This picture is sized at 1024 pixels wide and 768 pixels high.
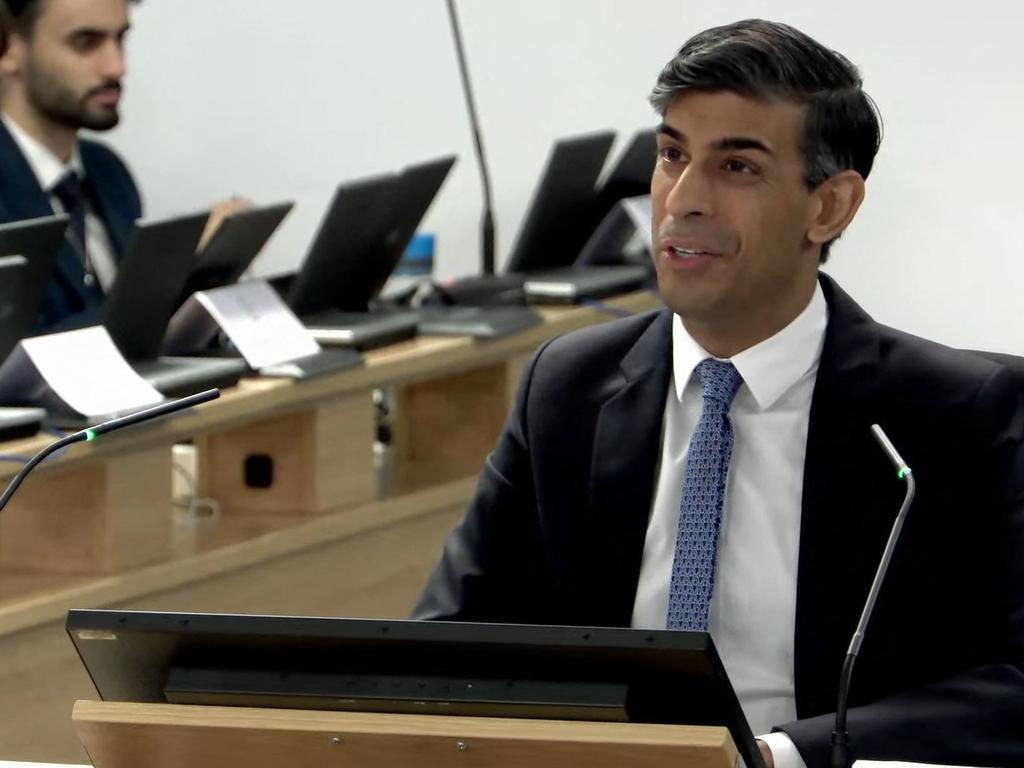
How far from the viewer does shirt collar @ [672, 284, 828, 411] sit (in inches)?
81.9

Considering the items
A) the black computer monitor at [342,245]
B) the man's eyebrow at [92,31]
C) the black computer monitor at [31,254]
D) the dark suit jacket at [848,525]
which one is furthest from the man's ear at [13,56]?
the dark suit jacket at [848,525]

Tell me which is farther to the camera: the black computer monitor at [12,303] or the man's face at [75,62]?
the man's face at [75,62]

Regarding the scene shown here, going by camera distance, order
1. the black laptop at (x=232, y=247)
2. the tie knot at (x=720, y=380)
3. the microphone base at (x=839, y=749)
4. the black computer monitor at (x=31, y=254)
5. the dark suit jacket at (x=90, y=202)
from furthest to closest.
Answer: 1. the dark suit jacket at (x=90, y=202)
2. the black laptop at (x=232, y=247)
3. the black computer monitor at (x=31, y=254)
4. the tie knot at (x=720, y=380)
5. the microphone base at (x=839, y=749)

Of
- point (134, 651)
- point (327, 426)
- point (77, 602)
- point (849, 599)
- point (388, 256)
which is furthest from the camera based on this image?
point (388, 256)

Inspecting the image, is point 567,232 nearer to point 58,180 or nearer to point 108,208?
point 108,208

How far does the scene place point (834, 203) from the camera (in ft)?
6.90

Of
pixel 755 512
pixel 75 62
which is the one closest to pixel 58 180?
pixel 75 62

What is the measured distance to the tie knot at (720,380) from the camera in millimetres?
2076

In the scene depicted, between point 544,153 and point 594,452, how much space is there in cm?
282

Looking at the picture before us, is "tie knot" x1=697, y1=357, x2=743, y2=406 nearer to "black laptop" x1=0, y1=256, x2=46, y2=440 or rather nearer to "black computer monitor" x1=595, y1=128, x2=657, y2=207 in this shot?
"black laptop" x1=0, y1=256, x2=46, y2=440

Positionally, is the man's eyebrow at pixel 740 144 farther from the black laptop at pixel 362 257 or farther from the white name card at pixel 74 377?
the black laptop at pixel 362 257

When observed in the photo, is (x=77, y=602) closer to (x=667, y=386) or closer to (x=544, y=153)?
(x=667, y=386)

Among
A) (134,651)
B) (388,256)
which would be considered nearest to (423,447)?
(388,256)

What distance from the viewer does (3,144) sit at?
3.93 m
